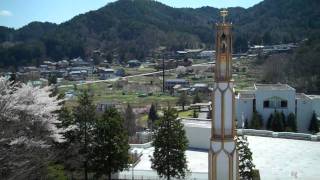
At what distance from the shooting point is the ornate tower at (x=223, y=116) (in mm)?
10219

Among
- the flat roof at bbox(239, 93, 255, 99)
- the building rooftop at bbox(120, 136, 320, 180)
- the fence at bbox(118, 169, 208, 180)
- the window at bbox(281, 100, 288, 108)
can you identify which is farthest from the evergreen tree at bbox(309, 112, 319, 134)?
the fence at bbox(118, 169, 208, 180)

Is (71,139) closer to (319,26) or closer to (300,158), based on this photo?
(300,158)

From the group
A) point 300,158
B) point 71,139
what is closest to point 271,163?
point 300,158

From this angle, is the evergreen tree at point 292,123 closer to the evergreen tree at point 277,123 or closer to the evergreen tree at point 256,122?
the evergreen tree at point 277,123

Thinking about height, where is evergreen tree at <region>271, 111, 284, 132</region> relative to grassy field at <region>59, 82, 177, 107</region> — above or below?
below

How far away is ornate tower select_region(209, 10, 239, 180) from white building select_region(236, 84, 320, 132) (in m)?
19.8

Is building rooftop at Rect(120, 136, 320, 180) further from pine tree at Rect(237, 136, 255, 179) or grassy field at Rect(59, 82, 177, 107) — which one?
grassy field at Rect(59, 82, 177, 107)

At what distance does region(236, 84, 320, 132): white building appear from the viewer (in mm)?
30094

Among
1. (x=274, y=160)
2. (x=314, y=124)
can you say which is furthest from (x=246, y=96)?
(x=274, y=160)

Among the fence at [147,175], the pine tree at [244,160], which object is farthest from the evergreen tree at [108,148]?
the pine tree at [244,160]

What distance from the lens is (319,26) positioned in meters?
86.6

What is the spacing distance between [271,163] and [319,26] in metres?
71.3

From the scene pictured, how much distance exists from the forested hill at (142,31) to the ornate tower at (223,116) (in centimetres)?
8115

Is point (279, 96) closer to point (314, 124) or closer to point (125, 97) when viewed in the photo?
point (314, 124)
